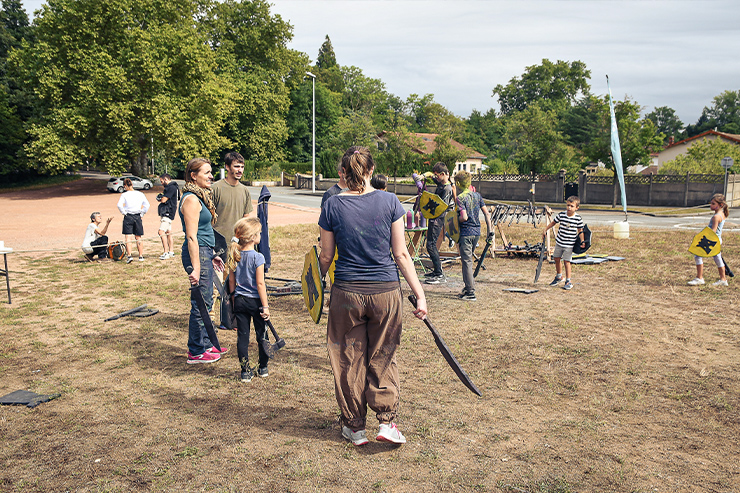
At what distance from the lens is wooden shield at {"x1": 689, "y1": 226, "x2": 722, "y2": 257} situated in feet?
28.8

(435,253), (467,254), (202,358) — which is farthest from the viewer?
(435,253)

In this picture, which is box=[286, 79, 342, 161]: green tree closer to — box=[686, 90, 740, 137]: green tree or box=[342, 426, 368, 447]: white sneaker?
box=[342, 426, 368, 447]: white sneaker

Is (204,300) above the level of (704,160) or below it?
below

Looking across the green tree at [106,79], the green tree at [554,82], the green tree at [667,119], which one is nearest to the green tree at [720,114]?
the green tree at [667,119]

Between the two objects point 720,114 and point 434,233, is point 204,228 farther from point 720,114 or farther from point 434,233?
point 720,114

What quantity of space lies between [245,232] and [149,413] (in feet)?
5.63

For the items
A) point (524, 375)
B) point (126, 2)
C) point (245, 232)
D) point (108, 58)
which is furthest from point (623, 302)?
point (126, 2)

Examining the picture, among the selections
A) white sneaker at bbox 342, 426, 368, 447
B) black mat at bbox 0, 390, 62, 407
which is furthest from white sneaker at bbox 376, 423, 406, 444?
black mat at bbox 0, 390, 62, 407

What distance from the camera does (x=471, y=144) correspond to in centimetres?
8306

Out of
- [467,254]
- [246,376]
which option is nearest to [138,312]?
[246,376]

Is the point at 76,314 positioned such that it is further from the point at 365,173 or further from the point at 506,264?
the point at 506,264

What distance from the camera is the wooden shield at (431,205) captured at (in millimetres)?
8688

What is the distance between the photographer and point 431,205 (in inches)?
348

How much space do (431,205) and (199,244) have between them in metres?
4.50
